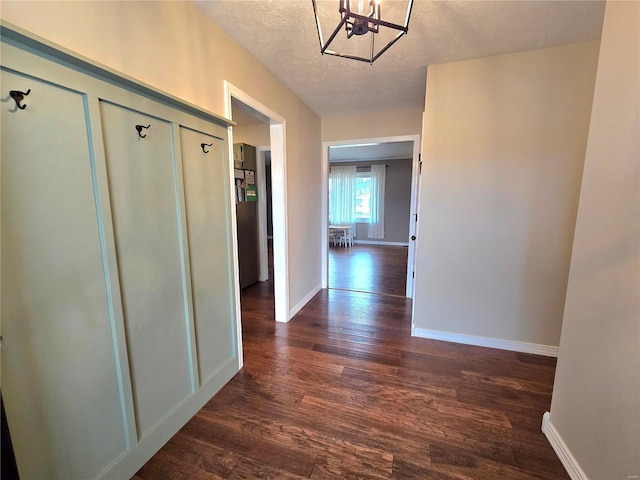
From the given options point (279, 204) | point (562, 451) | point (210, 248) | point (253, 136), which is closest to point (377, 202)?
point (253, 136)

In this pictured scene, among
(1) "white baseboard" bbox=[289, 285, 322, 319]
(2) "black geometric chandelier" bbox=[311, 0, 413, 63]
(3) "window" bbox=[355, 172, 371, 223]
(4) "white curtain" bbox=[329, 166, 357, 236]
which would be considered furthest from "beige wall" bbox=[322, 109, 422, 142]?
(3) "window" bbox=[355, 172, 371, 223]

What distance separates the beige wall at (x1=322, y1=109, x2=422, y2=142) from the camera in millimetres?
3158

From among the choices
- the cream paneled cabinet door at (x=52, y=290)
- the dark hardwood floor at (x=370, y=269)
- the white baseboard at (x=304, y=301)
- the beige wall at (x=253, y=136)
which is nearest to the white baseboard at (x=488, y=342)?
the dark hardwood floor at (x=370, y=269)

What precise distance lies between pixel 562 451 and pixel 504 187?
172 cm

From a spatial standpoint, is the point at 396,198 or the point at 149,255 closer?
the point at 149,255

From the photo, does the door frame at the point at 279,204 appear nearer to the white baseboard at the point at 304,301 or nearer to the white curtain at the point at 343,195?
the white baseboard at the point at 304,301

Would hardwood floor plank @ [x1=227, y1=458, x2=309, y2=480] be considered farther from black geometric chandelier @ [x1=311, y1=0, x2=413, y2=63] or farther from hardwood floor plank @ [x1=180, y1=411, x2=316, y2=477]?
black geometric chandelier @ [x1=311, y1=0, x2=413, y2=63]

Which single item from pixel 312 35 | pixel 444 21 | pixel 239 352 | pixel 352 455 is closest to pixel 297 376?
pixel 239 352

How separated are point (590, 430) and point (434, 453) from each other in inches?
27.1

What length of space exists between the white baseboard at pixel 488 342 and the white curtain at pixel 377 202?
553 centimetres

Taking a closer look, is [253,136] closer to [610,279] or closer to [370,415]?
[370,415]

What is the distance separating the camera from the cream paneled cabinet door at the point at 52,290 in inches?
31.8

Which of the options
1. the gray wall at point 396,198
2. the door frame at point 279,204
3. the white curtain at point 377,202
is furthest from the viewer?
the white curtain at point 377,202

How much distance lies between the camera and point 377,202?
776 centimetres
